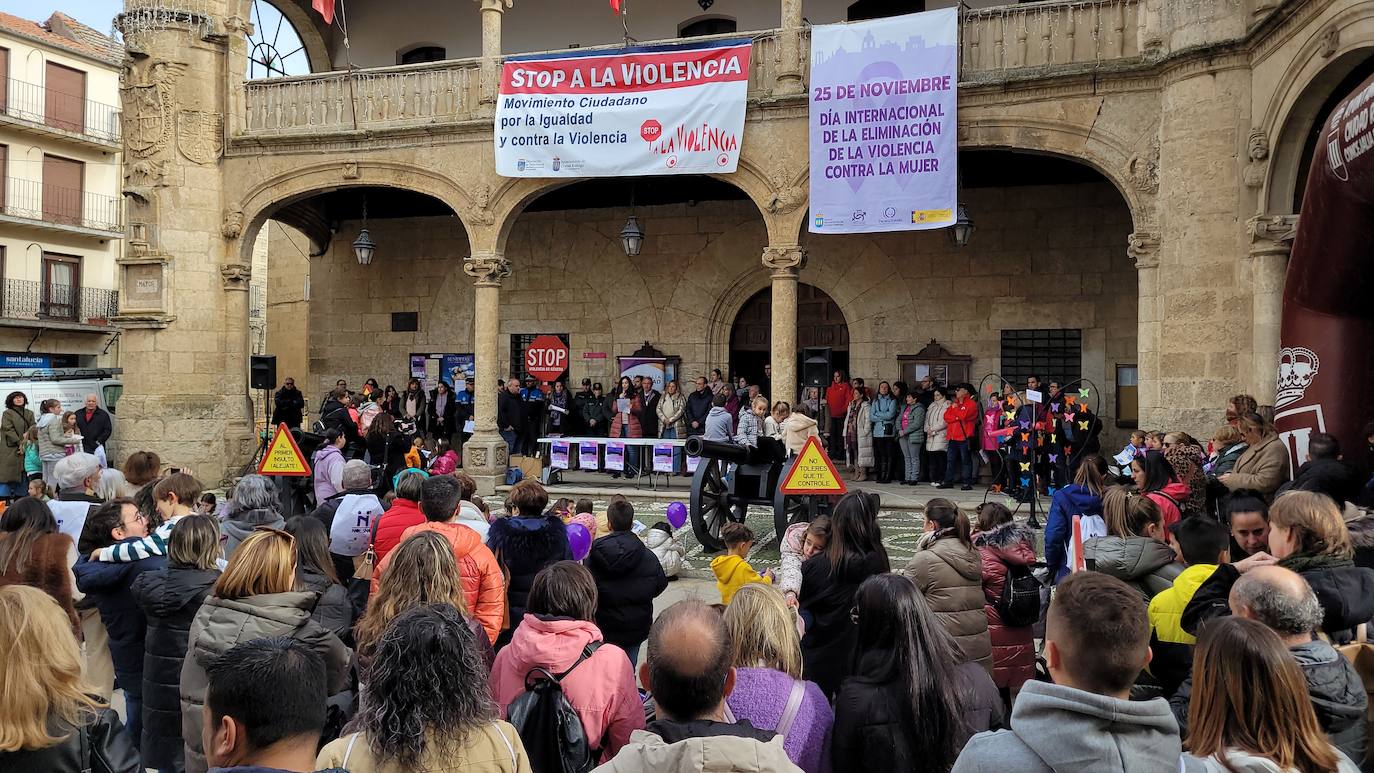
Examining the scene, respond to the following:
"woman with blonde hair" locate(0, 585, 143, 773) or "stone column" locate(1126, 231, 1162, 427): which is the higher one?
"stone column" locate(1126, 231, 1162, 427)

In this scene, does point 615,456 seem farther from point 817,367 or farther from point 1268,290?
point 1268,290

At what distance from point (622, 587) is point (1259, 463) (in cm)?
537

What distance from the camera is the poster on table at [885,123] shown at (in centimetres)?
1230

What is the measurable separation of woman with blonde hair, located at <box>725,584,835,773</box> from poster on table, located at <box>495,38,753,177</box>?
11098 millimetres

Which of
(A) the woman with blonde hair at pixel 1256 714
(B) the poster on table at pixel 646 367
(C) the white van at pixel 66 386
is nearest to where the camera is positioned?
(A) the woman with blonde hair at pixel 1256 714

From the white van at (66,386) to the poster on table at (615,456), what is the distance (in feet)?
26.5

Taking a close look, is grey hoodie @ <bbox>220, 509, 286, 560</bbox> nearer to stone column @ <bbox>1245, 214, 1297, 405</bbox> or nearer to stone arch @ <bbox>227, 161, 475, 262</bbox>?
stone column @ <bbox>1245, 214, 1297, 405</bbox>

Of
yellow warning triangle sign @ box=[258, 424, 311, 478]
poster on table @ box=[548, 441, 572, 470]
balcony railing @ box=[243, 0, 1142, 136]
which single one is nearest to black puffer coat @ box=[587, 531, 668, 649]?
yellow warning triangle sign @ box=[258, 424, 311, 478]

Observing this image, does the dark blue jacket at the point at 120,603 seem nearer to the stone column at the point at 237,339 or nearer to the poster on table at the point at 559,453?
the poster on table at the point at 559,453

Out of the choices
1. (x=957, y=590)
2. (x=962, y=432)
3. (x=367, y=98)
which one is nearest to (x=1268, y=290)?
(x=962, y=432)

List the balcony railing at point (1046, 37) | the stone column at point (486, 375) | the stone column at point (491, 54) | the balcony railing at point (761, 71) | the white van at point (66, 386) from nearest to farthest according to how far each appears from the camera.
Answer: the balcony railing at point (1046, 37) < the balcony railing at point (761, 71) < the stone column at point (491, 54) < the stone column at point (486, 375) < the white van at point (66, 386)

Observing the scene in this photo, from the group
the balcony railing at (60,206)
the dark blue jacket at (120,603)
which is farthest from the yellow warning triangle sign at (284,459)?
the balcony railing at (60,206)

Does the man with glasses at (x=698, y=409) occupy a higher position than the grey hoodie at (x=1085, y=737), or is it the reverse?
the man with glasses at (x=698, y=409)

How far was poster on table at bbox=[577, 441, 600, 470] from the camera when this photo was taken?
13.9 meters
